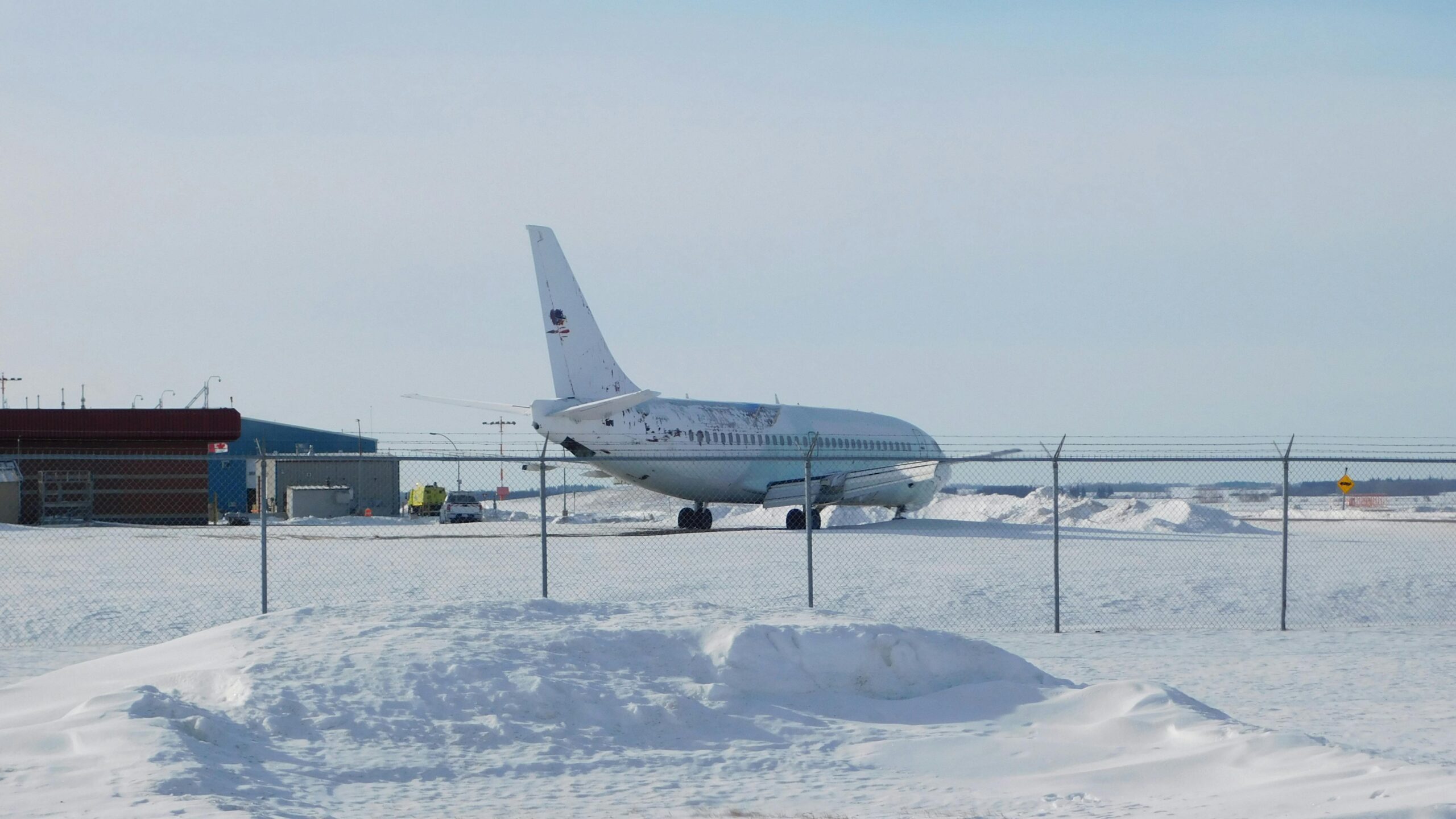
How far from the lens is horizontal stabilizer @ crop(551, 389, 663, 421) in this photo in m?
25.2

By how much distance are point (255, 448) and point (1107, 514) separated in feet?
136

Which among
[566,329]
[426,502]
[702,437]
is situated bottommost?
[426,502]

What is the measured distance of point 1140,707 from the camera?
8008mm

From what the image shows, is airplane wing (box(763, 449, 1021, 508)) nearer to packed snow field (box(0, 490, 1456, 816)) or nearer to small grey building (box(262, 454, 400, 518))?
packed snow field (box(0, 490, 1456, 816))

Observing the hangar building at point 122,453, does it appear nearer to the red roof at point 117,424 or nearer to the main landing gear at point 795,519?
the red roof at point 117,424

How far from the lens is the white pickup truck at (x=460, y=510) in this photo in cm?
4559

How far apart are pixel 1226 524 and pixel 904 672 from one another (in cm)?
2688

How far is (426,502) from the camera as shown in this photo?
55.7m

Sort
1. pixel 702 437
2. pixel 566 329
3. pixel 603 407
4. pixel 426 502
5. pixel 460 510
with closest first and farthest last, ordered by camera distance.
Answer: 1. pixel 603 407
2. pixel 566 329
3. pixel 702 437
4. pixel 460 510
5. pixel 426 502

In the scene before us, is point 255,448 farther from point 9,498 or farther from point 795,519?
point 795,519

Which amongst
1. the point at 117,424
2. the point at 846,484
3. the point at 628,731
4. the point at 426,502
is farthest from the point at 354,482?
the point at 628,731

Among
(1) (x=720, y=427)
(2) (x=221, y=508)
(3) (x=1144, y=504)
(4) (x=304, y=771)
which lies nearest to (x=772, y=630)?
(4) (x=304, y=771)

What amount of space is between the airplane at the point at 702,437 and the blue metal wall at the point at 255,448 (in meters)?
13.9

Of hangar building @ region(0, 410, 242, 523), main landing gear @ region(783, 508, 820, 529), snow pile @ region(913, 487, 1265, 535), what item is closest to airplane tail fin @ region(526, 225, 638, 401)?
main landing gear @ region(783, 508, 820, 529)
